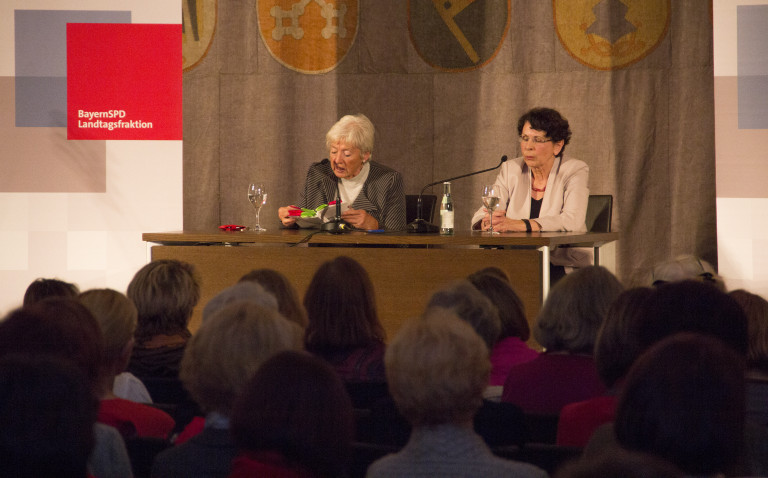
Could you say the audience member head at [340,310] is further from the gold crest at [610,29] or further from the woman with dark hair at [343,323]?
the gold crest at [610,29]

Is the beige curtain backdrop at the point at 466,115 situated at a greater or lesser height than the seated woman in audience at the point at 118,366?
greater

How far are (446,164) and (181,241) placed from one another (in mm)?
2634

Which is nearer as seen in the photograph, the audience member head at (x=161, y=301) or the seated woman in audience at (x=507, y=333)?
the seated woman in audience at (x=507, y=333)

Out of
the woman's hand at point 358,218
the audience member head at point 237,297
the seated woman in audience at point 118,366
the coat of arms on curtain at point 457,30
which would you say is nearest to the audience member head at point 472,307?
the audience member head at point 237,297

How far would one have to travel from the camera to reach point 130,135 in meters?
6.15

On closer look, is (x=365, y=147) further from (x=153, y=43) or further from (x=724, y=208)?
(x=724, y=208)

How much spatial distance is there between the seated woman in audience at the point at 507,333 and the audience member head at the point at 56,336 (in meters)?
1.27

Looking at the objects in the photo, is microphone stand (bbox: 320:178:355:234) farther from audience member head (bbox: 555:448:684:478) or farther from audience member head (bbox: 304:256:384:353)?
audience member head (bbox: 555:448:684:478)

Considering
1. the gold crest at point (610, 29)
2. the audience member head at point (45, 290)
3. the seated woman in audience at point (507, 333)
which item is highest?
the gold crest at point (610, 29)

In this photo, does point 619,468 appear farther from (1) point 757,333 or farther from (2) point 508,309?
(2) point 508,309

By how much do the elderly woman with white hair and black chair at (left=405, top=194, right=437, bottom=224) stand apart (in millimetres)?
148

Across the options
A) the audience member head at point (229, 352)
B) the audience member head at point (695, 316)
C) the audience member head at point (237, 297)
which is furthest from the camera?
the audience member head at point (237, 297)

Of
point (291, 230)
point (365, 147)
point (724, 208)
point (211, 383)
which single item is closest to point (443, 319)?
point (211, 383)

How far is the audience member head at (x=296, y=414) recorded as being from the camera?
1.22 m
